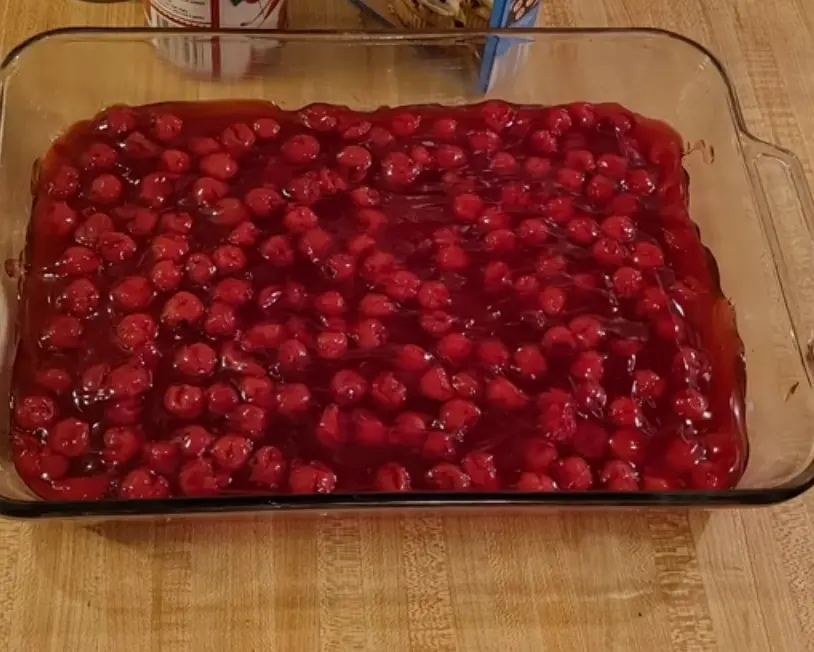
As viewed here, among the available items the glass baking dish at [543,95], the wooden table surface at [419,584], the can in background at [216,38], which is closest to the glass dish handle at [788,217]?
the glass baking dish at [543,95]

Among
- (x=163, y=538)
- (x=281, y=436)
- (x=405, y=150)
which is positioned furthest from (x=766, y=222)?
(x=163, y=538)

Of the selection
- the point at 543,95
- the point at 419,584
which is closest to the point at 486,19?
the point at 543,95

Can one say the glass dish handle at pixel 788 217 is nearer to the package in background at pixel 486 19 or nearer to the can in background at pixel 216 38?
the package in background at pixel 486 19

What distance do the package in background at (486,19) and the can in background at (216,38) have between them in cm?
12

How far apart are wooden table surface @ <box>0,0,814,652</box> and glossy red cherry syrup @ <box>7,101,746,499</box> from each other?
0.20ft

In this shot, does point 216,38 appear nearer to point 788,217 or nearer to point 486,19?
point 486,19

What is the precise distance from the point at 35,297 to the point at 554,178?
0.42 meters

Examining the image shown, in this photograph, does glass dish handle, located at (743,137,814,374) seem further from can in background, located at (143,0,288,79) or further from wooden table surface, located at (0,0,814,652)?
can in background, located at (143,0,288,79)

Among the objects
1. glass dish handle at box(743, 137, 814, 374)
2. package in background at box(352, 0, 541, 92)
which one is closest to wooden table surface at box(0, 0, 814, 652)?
glass dish handle at box(743, 137, 814, 374)

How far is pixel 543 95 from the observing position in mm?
945

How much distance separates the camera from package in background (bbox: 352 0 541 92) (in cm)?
90

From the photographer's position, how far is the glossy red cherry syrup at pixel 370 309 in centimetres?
73

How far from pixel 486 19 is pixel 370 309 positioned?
12.1 inches

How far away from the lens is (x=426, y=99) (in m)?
0.95
